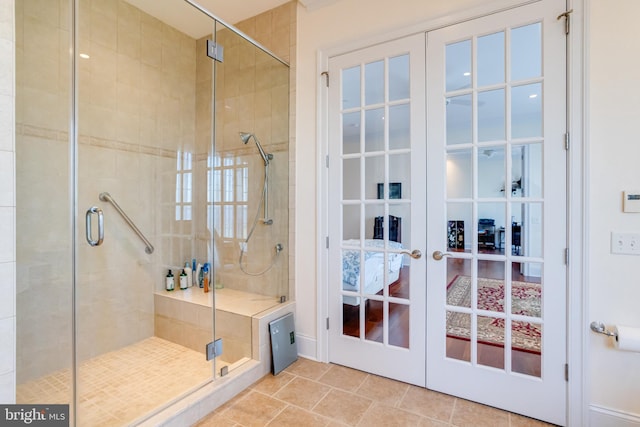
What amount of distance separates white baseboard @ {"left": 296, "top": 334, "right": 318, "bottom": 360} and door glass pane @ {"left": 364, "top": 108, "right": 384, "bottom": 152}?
1.64 metres

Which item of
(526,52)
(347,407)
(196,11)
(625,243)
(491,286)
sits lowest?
(347,407)

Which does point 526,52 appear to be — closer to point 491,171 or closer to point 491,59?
point 491,59

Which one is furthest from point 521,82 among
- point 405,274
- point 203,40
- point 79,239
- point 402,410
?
point 79,239

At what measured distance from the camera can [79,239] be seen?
203 cm

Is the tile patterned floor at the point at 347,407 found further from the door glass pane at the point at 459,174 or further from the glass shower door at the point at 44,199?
the door glass pane at the point at 459,174

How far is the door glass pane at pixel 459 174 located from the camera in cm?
197

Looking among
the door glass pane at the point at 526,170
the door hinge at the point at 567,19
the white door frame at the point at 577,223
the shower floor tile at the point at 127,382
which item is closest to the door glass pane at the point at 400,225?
the door glass pane at the point at 526,170

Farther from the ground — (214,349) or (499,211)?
(499,211)

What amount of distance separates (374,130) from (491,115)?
0.77 metres

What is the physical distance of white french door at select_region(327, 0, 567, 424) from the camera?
177cm

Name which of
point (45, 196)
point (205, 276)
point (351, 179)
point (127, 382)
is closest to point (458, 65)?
point (351, 179)

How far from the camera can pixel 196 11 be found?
2309mm

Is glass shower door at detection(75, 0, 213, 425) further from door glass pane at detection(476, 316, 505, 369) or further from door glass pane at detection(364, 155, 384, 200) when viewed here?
door glass pane at detection(476, 316, 505, 369)

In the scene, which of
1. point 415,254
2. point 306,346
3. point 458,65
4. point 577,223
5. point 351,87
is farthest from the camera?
point 306,346
